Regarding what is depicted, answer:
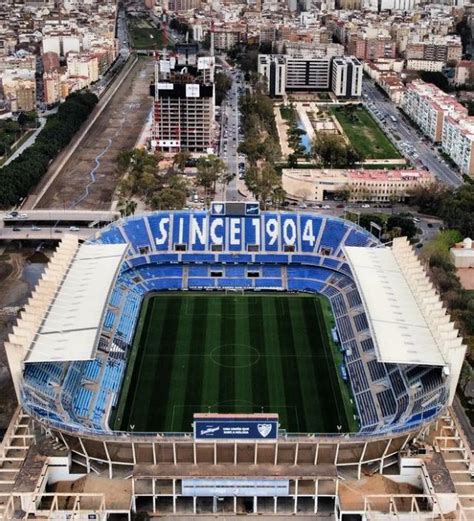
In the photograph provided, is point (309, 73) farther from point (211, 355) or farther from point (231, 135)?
point (211, 355)

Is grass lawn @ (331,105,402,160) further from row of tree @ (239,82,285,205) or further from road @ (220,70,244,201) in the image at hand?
road @ (220,70,244,201)

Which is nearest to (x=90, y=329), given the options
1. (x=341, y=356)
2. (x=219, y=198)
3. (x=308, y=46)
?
(x=341, y=356)

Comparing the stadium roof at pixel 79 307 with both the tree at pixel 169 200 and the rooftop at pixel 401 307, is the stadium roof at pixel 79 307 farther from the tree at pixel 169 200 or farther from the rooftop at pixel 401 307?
the rooftop at pixel 401 307

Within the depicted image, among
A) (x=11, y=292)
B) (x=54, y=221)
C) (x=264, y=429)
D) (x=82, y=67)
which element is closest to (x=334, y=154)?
(x=54, y=221)

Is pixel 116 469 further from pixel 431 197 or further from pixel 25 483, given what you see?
pixel 431 197

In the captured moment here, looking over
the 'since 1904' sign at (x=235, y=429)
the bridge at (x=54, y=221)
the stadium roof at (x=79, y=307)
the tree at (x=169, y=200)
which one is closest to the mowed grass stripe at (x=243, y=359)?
the 'since 1904' sign at (x=235, y=429)

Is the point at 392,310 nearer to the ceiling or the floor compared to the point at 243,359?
nearer to the ceiling
